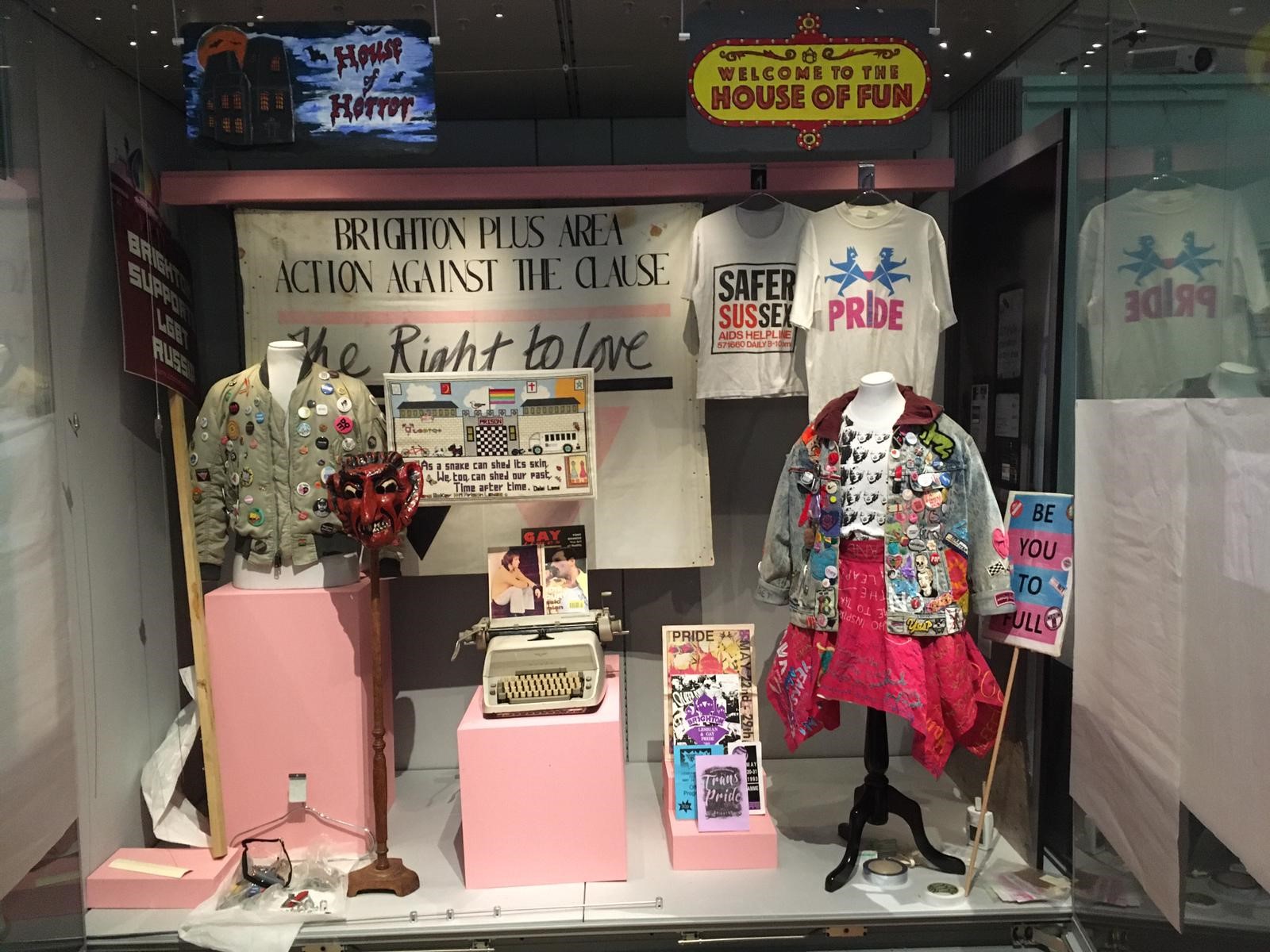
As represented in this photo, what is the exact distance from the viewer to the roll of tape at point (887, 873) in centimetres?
339

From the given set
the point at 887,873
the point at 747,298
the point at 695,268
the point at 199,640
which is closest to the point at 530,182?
the point at 695,268

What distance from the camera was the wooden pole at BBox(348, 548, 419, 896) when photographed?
3396 mm

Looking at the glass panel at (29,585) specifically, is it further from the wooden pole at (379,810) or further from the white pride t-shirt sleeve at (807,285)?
the white pride t-shirt sleeve at (807,285)

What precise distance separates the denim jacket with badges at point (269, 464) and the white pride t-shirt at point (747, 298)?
1.45m

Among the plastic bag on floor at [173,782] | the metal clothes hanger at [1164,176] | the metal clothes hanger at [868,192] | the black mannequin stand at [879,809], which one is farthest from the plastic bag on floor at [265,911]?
the metal clothes hanger at [1164,176]

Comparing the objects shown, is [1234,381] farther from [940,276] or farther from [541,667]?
[541,667]

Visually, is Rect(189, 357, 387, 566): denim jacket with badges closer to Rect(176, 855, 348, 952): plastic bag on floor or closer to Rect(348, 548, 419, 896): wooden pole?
Rect(348, 548, 419, 896): wooden pole

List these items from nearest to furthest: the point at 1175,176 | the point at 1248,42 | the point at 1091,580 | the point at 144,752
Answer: the point at 1248,42, the point at 1175,176, the point at 1091,580, the point at 144,752

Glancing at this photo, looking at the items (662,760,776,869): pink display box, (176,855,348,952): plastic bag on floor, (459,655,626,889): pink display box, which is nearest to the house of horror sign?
(459,655,626,889): pink display box

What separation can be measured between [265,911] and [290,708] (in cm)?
70

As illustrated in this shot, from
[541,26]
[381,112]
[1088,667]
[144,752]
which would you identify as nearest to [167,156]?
[381,112]

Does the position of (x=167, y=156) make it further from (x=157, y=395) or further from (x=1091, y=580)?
(x=1091, y=580)

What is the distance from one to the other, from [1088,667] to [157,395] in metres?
3.55

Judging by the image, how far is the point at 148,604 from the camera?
3904 mm
